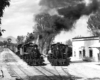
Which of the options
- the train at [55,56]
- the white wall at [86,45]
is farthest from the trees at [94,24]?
the train at [55,56]

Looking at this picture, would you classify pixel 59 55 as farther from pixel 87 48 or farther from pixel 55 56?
pixel 87 48

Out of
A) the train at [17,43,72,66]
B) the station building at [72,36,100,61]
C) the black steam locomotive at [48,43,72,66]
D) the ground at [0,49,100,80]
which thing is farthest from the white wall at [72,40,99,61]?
the ground at [0,49,100,80]

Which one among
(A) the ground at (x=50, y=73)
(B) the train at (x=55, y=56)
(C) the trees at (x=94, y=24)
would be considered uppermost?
(C) the trees at (x=94, y=24)

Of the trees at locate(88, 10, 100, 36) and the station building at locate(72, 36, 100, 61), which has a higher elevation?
the trees at locate(88, 10, 100, 36)

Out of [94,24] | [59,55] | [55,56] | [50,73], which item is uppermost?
[94,24]

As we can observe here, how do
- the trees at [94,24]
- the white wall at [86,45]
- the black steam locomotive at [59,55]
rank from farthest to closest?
the trees at [94,24]
the white wall at [86,45]
the black steam locomotive at [59,55]

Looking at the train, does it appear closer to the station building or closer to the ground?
the ground

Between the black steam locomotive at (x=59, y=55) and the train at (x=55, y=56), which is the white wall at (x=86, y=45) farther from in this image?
the black steam locomotive at (x=59, y=55)

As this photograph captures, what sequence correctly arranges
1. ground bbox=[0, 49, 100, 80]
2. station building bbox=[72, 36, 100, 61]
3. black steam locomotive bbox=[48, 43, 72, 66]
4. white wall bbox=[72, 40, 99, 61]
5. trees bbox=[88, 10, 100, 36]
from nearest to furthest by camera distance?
ground bbox=[0, 49, 100, 80]
black steam locomotive bbox=[48, 43, 72, 66]
station building bbox=[72, 36, 100, 61]
white wall bbox=[72, 40, 99, 61]
trees bbox=[88, 10, 100, 36]

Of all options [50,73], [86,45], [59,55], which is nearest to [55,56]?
[59,55]

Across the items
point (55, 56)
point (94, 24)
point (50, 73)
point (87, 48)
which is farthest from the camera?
point (94, 24)

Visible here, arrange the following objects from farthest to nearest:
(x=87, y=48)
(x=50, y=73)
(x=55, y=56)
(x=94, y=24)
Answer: (x=94, y=24) → (x=87, y=48) → (x=55, y=56) → (x=50, y=73)

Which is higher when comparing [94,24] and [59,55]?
[94,24]

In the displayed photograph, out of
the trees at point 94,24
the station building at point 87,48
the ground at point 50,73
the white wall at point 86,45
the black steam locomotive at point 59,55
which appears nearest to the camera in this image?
the ground at point 50,73
